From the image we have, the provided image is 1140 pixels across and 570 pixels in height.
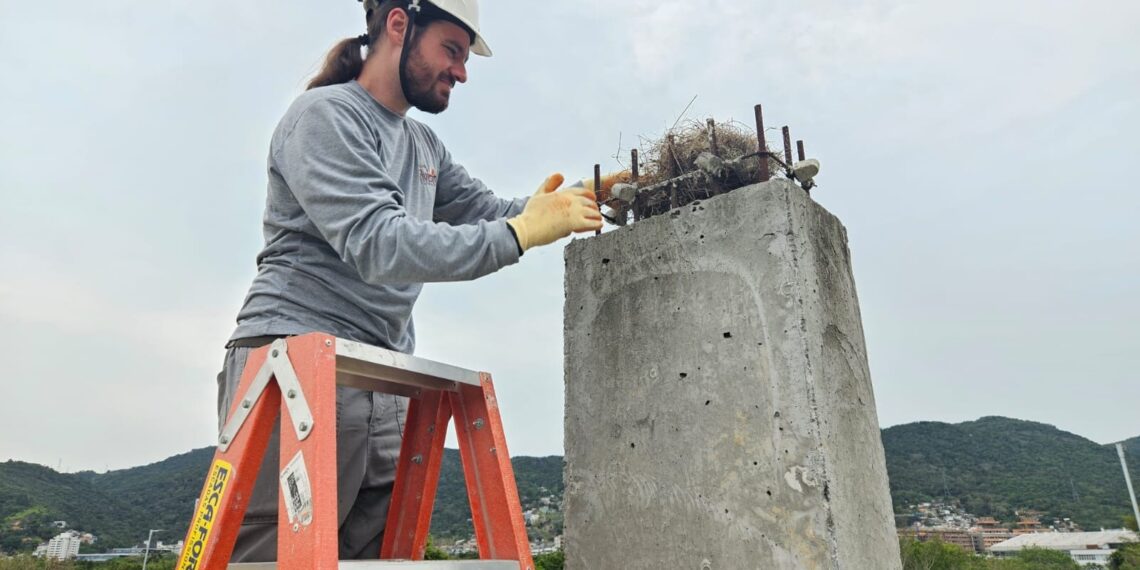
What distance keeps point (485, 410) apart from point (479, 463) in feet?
0.44

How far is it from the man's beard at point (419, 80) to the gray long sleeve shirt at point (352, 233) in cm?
11

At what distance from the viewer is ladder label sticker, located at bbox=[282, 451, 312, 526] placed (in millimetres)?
1213

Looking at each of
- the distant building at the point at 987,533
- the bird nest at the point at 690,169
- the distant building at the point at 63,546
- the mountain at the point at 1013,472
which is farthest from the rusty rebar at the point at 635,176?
the distant building at the point at 987,533

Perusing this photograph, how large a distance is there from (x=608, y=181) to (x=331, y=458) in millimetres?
1937

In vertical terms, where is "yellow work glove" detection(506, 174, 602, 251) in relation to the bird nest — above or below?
below

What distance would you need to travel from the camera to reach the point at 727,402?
2146 mm

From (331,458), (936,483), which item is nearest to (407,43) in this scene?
(331,458)

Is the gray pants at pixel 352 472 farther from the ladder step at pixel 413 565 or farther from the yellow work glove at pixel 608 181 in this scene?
the yellow work glove at pixel 608 181

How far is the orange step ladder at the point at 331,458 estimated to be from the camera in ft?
4.04

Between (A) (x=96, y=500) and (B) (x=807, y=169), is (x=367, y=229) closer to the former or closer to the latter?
(B) (x=807, y=169)

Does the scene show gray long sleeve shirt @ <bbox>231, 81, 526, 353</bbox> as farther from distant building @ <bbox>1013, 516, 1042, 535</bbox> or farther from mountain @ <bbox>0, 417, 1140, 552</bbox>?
distant building @ <bbox>1013, 516, 1042, 535</bbox>

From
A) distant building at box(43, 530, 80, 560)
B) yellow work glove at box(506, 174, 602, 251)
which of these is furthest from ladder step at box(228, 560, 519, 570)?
distant building at box(43, 530, 80, 560)

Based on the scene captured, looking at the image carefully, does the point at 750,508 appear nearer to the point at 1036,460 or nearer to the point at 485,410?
the point at 485,410

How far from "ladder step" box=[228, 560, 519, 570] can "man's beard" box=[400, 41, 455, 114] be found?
4.52 ft
